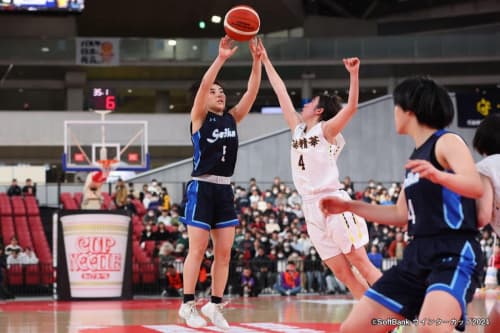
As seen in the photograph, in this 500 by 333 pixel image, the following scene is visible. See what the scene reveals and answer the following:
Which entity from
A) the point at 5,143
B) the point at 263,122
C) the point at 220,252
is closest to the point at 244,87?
the point at 263,122

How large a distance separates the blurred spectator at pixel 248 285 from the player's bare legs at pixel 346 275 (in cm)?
1366

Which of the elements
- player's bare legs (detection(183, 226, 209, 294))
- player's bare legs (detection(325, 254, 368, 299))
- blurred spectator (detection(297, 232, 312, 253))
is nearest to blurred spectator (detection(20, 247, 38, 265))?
blurred spectator (detection(297, 232, 312, 253))

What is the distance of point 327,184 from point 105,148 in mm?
17574

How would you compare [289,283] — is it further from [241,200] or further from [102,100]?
[102,100]

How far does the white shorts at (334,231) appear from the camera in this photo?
764 centimetres

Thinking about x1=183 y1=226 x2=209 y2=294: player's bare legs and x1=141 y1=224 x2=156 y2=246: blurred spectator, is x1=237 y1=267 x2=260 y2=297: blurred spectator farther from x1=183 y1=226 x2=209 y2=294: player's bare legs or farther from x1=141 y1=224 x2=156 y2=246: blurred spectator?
x1=183 y1=226 x2=209 y2=294: player's bare legs

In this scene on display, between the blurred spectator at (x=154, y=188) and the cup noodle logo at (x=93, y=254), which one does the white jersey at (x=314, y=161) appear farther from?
the blurred spectator at (x=154, y=188)

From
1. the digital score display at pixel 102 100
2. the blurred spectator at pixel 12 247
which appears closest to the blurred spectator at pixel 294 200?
the digital score display at pixel 102 100

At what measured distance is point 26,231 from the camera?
24.2 metres

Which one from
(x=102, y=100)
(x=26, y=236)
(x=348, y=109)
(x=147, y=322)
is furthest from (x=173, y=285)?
(x=348, y=109)

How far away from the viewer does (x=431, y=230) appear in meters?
4.70

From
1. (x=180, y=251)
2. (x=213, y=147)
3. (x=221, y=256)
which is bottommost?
(x=180, y=251)

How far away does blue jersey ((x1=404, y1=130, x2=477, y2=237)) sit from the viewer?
467 centimetres

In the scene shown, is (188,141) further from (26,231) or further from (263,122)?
(26,231)
